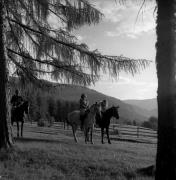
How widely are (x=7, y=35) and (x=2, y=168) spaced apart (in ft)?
17.1

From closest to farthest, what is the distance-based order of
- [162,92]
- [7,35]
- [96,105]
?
[162,92], [7,35], [96,105]

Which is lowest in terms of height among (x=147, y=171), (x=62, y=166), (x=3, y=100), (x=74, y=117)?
(x=147, y=171)

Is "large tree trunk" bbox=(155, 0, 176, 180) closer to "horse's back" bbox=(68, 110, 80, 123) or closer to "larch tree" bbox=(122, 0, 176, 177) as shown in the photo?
"larch tree" bbox=(122, 0, 176, 177)

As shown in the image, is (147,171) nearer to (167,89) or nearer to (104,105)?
(167,89)

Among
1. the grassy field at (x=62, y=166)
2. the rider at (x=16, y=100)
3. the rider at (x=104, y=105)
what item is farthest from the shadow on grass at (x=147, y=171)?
the rider at (x=16, y=100)

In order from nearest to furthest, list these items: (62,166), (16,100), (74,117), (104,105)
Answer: (62,166) < (16,100) < (104,105) < (74,117)

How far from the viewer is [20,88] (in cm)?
1195

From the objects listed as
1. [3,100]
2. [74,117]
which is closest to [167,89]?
[3,100]

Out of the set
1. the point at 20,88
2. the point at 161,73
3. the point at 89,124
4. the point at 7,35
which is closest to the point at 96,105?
the point at 89,124

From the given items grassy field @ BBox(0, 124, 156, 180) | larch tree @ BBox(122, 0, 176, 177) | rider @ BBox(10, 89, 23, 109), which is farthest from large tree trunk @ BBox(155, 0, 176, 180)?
rider @ BBox(10, 89, 23, 109)

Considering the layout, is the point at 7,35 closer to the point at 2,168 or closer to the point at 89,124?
the point at 2,168

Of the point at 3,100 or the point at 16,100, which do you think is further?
the point at 16,100

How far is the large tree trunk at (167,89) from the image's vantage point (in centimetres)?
576

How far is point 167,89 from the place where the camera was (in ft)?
19.0
